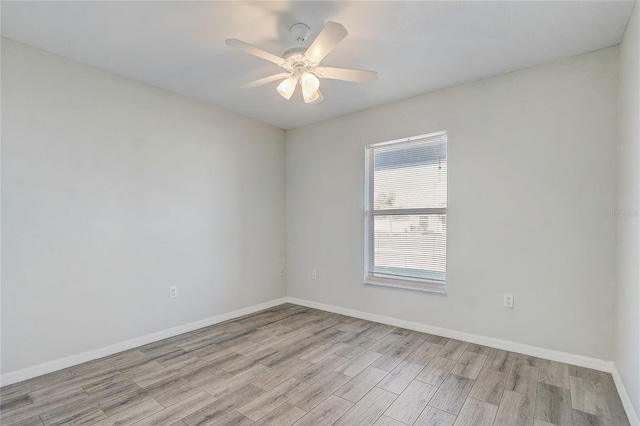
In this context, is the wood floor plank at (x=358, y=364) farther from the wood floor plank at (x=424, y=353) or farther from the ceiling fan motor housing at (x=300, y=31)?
the ceiling fan motor housing at (x=300, y=31)

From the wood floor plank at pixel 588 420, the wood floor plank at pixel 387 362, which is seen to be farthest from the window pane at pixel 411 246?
the wood floor plank at pixel 588 420

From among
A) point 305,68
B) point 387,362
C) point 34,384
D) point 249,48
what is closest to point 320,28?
point 305,68

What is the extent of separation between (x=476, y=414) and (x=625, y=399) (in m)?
0.94

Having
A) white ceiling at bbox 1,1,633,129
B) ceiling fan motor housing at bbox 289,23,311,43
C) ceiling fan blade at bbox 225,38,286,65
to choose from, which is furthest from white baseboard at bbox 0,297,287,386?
ceiling fan motor housing at bbox 289,23,311,43

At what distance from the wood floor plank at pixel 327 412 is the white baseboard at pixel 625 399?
5.07 ft

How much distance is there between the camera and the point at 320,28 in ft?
6.97

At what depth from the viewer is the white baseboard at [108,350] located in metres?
2.25

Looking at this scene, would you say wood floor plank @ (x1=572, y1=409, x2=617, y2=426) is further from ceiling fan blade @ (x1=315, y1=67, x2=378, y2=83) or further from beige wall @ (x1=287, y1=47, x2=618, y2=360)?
ceiling fan blade @ (x1=315, y1=67, x2=378, y2=83)

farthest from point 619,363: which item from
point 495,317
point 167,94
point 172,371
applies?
point 167,94

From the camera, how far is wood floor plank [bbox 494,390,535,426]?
181 centimetres

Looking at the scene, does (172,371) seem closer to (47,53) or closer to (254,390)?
(254,390)

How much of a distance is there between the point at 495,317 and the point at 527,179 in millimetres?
1234

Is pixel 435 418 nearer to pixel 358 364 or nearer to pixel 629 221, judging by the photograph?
pixel 358 364

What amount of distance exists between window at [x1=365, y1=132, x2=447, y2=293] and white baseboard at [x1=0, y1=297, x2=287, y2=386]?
174 cm
